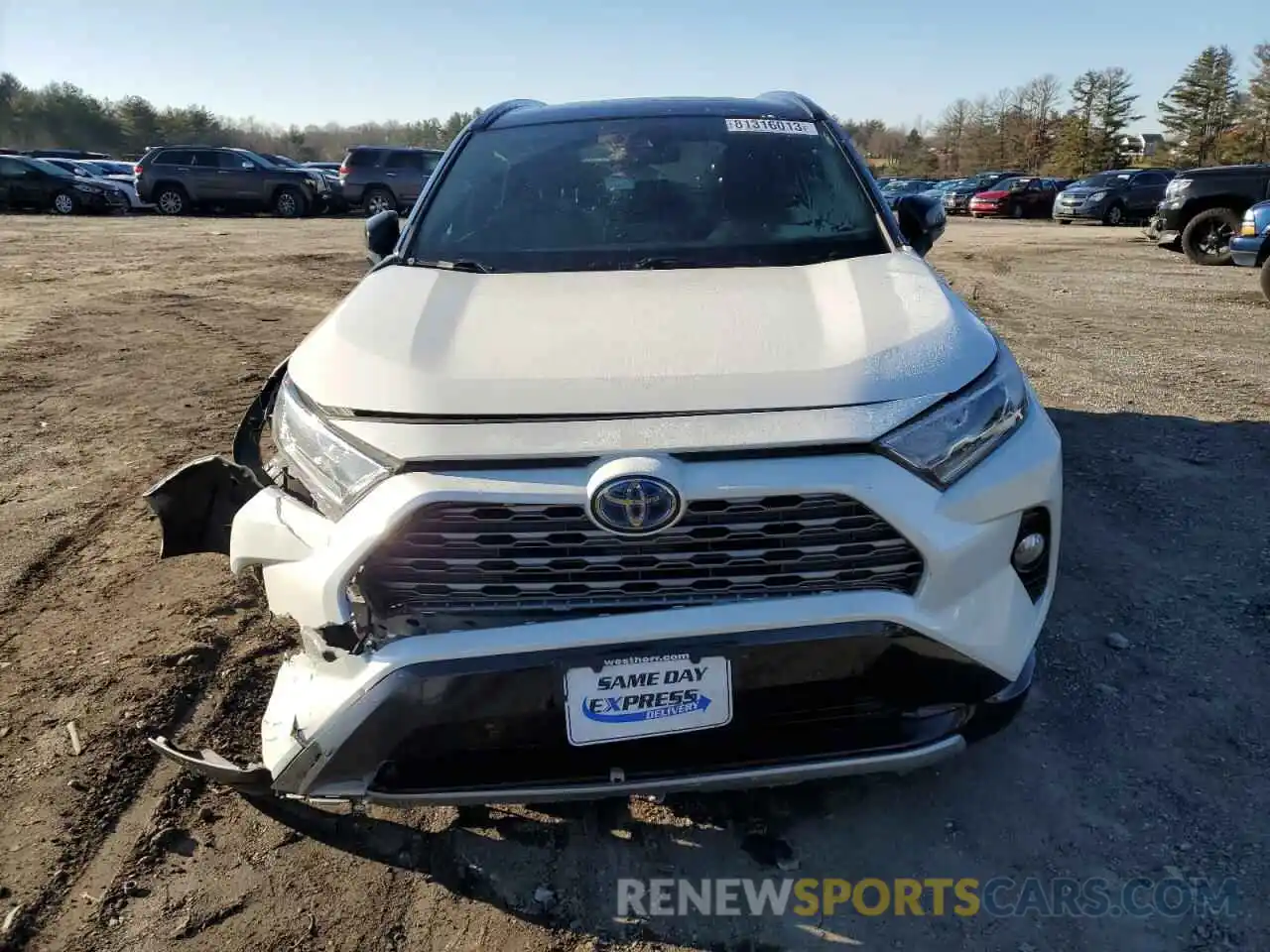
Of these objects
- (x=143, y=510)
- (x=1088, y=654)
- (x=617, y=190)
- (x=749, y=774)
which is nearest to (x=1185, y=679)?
(x=1088, y=654)

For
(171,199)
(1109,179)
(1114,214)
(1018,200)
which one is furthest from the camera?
(1018,200)

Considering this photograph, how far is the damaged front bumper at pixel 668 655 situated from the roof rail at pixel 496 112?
228cm

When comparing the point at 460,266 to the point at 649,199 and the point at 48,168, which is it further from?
the point at 48,168

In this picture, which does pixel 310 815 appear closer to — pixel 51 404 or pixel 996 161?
pixel 51 404

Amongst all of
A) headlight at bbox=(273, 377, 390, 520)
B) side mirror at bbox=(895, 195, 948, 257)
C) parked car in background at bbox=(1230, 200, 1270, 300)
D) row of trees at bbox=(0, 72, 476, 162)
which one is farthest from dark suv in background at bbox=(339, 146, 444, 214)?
row of trees at bbox=(0, 72, 476, 162)

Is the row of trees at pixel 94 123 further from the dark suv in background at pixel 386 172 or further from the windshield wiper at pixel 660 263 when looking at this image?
the windshield wiper at pixel 660 263

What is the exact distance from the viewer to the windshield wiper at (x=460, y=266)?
301 cm

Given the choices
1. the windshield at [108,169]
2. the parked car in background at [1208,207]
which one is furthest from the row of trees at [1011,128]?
the parked car in background at [1208,207]

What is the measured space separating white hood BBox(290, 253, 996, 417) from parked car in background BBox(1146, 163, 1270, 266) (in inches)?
523

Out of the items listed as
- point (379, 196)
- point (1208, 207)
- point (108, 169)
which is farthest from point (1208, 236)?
point (108, 169)

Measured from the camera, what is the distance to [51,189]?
80.6 ft

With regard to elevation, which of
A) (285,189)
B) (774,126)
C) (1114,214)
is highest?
(774,126)

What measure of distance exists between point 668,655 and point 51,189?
92.1ft

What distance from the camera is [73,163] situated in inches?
1064
